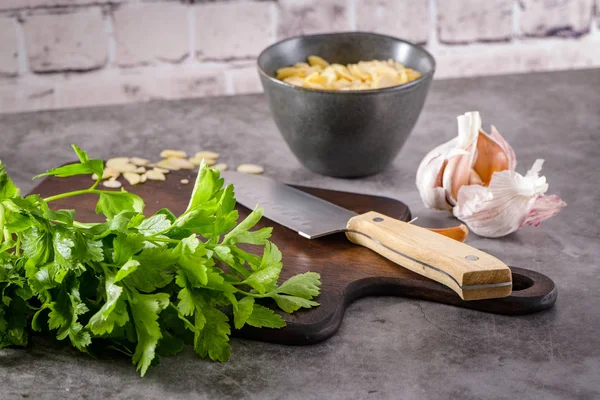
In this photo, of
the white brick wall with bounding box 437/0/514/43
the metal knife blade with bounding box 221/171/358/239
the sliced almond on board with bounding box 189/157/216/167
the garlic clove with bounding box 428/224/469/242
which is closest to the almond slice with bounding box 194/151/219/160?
the sliced almond on board with bounding box 189/157/216/167

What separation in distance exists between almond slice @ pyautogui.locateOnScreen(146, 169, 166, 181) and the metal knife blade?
0.36ft

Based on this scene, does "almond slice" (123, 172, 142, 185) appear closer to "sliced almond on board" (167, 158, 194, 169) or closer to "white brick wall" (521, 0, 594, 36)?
"sliced almond on board" (167, 158, 194, 169)

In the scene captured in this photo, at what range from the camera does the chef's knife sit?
1.03 m

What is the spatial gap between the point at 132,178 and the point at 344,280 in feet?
1.55

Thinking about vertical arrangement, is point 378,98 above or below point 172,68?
above

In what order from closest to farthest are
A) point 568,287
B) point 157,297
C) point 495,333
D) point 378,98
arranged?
point 157,297 < point 495,333 < point 568,287 < point 378,98

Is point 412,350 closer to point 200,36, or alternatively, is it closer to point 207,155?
point 207,155

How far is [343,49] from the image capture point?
1584mm

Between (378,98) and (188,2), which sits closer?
(378,98)

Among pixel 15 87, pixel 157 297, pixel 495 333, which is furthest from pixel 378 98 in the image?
pixel 15 87

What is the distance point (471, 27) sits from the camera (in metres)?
2.19

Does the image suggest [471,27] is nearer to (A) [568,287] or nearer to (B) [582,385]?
(A) [568,287]

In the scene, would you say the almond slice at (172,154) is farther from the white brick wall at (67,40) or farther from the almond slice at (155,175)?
the white brick wall at (67,40)

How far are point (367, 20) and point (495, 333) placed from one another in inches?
49.8
